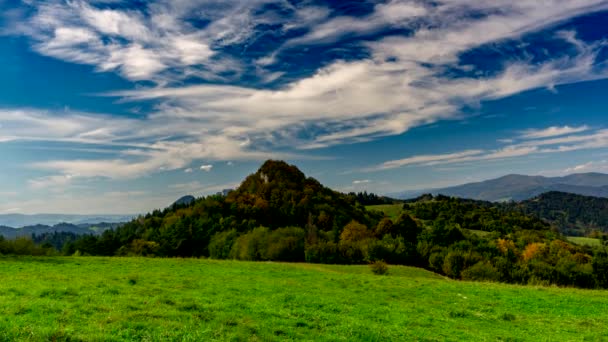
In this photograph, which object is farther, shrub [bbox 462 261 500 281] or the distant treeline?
the distant treeline

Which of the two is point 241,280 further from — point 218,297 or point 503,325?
point 503,325

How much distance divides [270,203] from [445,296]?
526 feet

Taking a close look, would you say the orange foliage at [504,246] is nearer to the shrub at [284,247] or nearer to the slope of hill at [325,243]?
the slope of hill at [325,243]

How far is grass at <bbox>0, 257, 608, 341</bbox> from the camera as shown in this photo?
1460 cm

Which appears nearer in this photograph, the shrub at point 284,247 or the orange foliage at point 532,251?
the shrub at point 284,247

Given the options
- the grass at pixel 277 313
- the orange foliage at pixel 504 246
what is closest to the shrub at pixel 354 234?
the orange foliage at pixel 504 246

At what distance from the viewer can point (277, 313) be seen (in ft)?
63.7

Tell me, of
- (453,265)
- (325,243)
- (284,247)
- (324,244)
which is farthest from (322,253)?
(453,265)

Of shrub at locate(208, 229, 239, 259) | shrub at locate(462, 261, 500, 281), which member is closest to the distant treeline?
shrub at locate(462, 261, 500, 281)

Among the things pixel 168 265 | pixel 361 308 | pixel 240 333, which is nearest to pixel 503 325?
pixel 361 308

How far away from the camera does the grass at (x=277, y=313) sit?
14602mm

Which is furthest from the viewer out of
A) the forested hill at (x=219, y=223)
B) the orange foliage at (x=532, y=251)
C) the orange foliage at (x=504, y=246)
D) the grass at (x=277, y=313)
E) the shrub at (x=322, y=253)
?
the orange foliage at (x=504, y=246)

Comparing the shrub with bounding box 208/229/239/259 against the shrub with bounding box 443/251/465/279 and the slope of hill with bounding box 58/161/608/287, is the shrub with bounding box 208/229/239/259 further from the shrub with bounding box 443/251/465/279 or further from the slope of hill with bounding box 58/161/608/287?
the shrub with bounding box 443/251/465/279

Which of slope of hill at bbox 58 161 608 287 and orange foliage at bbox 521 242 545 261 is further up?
slope of hill at bbox 58 161 608 287
